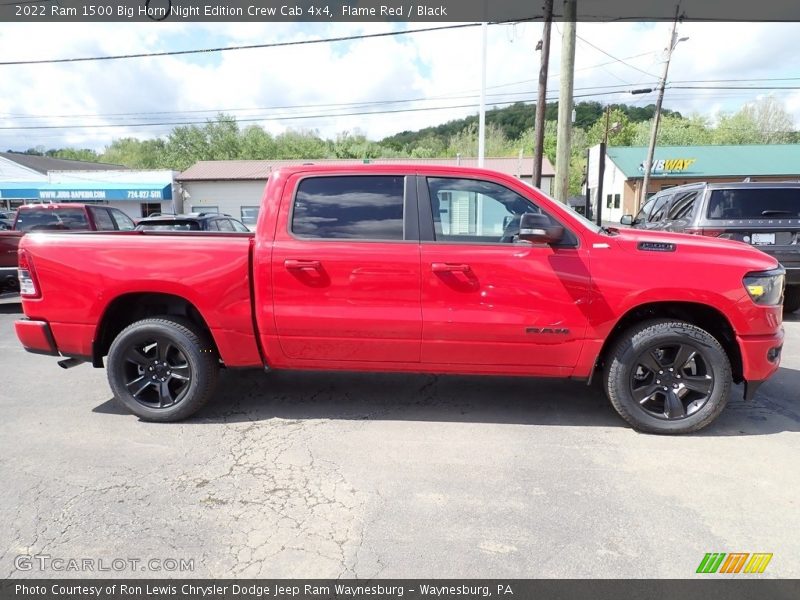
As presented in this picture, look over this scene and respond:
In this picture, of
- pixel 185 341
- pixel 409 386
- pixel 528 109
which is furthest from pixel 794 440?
pixel 528 109

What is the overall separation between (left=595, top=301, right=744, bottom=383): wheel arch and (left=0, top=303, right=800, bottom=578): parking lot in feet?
1.99

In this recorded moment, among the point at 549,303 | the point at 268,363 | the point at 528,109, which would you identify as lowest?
the point at 268,363

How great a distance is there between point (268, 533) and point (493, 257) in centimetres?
230

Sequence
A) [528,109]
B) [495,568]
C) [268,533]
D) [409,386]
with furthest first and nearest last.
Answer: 1. [528,109]
2. [409,386]
3. [268,533]
4. [495,568]

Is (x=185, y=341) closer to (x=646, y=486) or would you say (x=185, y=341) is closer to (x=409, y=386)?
(x=409, y=386)

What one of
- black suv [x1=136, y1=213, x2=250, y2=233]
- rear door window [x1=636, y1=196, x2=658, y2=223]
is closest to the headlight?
black suv [x1=136, y1=213, x2=250, y2=233]

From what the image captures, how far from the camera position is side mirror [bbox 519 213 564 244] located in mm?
3428

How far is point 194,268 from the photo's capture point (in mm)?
3785

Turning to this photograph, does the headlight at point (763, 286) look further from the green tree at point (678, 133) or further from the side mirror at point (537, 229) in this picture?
the green tree at point (678, 133)

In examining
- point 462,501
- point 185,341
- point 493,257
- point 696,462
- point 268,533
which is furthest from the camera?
point 185,341

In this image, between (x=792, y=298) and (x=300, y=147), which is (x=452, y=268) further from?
(x=300, y=147)

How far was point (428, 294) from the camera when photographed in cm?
368

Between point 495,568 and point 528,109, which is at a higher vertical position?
point 528,109

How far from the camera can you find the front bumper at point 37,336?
399 centimetres
